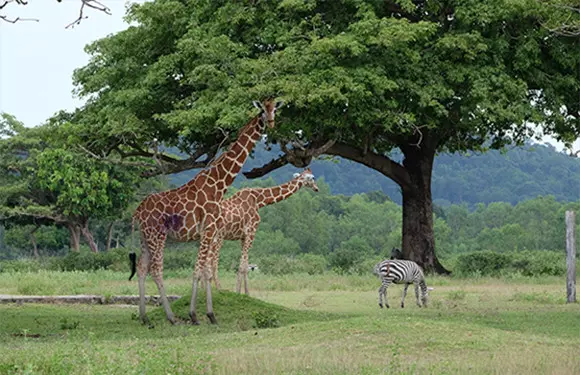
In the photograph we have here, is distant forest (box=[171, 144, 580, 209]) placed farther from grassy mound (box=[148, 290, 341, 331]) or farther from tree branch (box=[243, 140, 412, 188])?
grassy mound (box=[148, 290, 341, 331])

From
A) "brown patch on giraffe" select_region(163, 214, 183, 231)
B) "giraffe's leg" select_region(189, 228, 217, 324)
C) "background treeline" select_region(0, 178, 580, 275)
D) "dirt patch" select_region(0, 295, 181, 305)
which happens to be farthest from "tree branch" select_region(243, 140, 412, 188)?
"background treeline" select_region(0, 178, 580, 275)

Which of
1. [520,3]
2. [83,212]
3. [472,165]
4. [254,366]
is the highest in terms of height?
[472,165]

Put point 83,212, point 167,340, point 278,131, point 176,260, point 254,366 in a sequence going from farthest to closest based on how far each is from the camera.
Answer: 1. point 83,212
2. point 176,260
3. point 278,131
4. point 167,340
5. point 254,366

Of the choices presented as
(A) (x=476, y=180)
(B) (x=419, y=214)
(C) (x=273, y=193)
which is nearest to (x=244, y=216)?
(C) (x=273, y=193)

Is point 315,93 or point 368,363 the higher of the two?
point 315,93

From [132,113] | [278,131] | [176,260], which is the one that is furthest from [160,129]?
[176,260]

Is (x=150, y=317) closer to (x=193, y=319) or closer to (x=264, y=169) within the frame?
(x=193, y=319)

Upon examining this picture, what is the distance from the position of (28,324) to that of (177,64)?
1179 centimetres

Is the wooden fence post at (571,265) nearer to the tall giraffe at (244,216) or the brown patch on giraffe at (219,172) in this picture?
the tall giraffe at (244,216)

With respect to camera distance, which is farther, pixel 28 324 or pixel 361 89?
pixel 361 89

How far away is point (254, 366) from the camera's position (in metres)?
12.7

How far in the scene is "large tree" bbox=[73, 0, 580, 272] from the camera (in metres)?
27.9

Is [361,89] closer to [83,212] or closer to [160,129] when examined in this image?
[160,129]

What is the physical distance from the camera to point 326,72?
27.6 m
